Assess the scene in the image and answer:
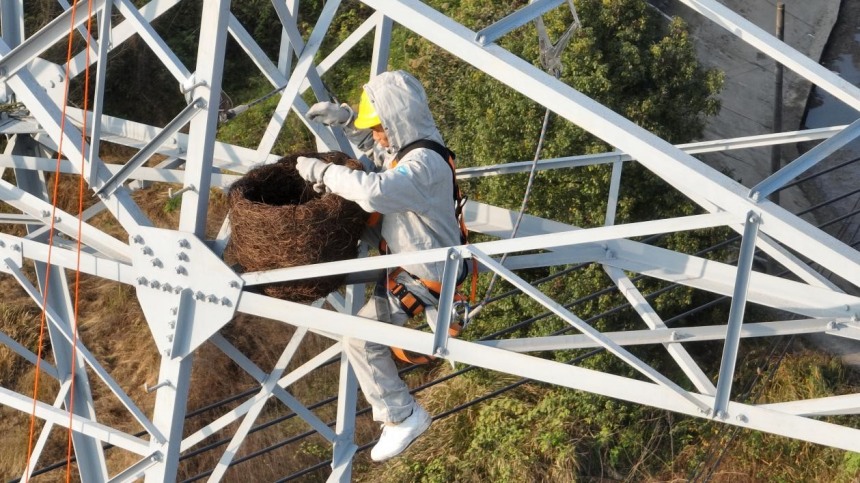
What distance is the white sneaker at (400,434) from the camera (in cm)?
670

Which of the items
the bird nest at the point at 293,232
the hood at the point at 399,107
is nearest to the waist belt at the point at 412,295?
the bird nest at the point at 293,232

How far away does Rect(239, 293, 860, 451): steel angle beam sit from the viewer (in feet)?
18.0

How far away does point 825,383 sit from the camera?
12.4 meters

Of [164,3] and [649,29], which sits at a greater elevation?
[164,3]

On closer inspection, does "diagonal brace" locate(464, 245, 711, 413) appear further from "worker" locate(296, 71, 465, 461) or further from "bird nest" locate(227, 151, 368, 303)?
"bird nest" locate(227, 151, 368, 303)

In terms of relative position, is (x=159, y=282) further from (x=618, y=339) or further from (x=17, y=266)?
(x=618, y=339)

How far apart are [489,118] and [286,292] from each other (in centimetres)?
622

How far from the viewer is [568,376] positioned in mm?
5676

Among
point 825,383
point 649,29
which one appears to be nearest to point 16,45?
point 649,29

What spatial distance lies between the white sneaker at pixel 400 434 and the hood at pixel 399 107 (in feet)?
5.93

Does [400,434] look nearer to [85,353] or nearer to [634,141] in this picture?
[85,353]

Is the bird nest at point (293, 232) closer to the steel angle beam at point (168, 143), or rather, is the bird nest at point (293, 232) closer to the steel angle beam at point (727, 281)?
the steel angle beam at point (168, 143)

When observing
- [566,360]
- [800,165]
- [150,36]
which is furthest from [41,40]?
[566,360]

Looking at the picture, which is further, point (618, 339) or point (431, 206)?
point (618, 339)
